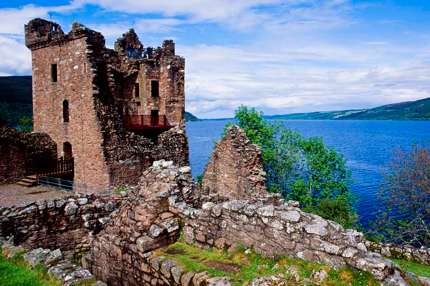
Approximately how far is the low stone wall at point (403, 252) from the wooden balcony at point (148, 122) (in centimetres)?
2421

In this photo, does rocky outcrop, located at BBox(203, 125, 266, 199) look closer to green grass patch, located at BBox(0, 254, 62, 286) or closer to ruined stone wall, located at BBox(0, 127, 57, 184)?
green grass patch, located at BBox(0, 254, 62, 286)

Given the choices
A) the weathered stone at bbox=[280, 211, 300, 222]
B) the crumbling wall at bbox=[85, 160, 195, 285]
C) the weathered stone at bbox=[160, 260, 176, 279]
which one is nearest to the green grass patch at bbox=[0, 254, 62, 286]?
the crumbling wall at bbox=[85, 160, 195, 285]

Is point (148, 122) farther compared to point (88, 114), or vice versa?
point (148, 122)

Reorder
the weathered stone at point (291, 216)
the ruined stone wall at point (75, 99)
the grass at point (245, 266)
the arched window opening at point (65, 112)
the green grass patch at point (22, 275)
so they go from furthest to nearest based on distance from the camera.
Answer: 1. the arched window opening at point (65, 112)
2. the ruined stone wall at point (75, 99)
3. the green grass patch at point (22, 275)
4. the weathered stone at point (291, 216)
5. the grass at point (245, 266)

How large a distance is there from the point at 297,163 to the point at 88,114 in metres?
27.9

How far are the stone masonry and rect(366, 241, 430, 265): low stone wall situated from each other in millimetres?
14871

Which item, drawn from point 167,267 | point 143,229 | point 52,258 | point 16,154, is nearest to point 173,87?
point 16,154

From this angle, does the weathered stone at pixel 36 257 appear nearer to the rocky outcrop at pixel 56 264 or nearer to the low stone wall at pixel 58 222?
the rocky outcrop at pixel 56 264

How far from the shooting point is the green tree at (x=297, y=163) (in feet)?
134

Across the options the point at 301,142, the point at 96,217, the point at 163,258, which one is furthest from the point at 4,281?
the point at 301,142

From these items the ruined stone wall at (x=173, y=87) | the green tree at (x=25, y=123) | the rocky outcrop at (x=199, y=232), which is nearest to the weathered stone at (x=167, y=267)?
the rocky outcrop at (x=199, y=232)

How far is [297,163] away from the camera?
152 ft

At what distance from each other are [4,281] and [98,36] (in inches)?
875

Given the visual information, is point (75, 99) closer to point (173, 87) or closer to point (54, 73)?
point (54, 73)
